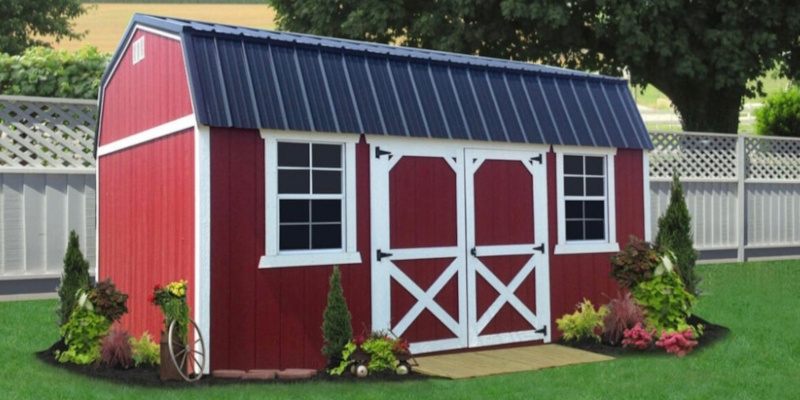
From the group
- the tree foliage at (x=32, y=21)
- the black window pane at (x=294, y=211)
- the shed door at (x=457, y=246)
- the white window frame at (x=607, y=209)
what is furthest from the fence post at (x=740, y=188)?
the tree foliage at (x=32, y=21)

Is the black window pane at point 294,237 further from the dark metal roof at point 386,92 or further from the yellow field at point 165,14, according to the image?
the yellow field at point 165,14

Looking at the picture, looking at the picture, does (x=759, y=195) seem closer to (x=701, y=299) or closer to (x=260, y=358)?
(x=701, y=299)

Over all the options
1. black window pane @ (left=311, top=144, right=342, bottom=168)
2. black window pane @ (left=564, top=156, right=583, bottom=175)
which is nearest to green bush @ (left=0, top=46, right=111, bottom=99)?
black window pane @ (left=311, top=144, right=342, bottom=168)

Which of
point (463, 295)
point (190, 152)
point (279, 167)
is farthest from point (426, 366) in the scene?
point (190, 152)

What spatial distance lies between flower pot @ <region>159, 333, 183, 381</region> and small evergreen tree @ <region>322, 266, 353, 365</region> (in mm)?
1256

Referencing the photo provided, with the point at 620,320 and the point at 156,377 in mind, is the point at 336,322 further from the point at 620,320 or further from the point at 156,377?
the point at 620,320

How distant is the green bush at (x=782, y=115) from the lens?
977 inches

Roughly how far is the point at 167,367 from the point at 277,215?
164 centimetres

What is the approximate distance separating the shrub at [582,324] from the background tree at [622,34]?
9954 millimetres

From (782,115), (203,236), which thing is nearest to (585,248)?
(203,236)

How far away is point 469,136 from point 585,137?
1.73 m

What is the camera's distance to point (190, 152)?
852 cm

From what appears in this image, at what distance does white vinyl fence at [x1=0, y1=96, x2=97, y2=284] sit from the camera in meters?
12.5

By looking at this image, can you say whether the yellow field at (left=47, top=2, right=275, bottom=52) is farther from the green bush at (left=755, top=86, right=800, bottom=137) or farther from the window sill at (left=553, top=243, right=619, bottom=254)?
the window sill at (left=553, top=243, right=619, bottom=254)
